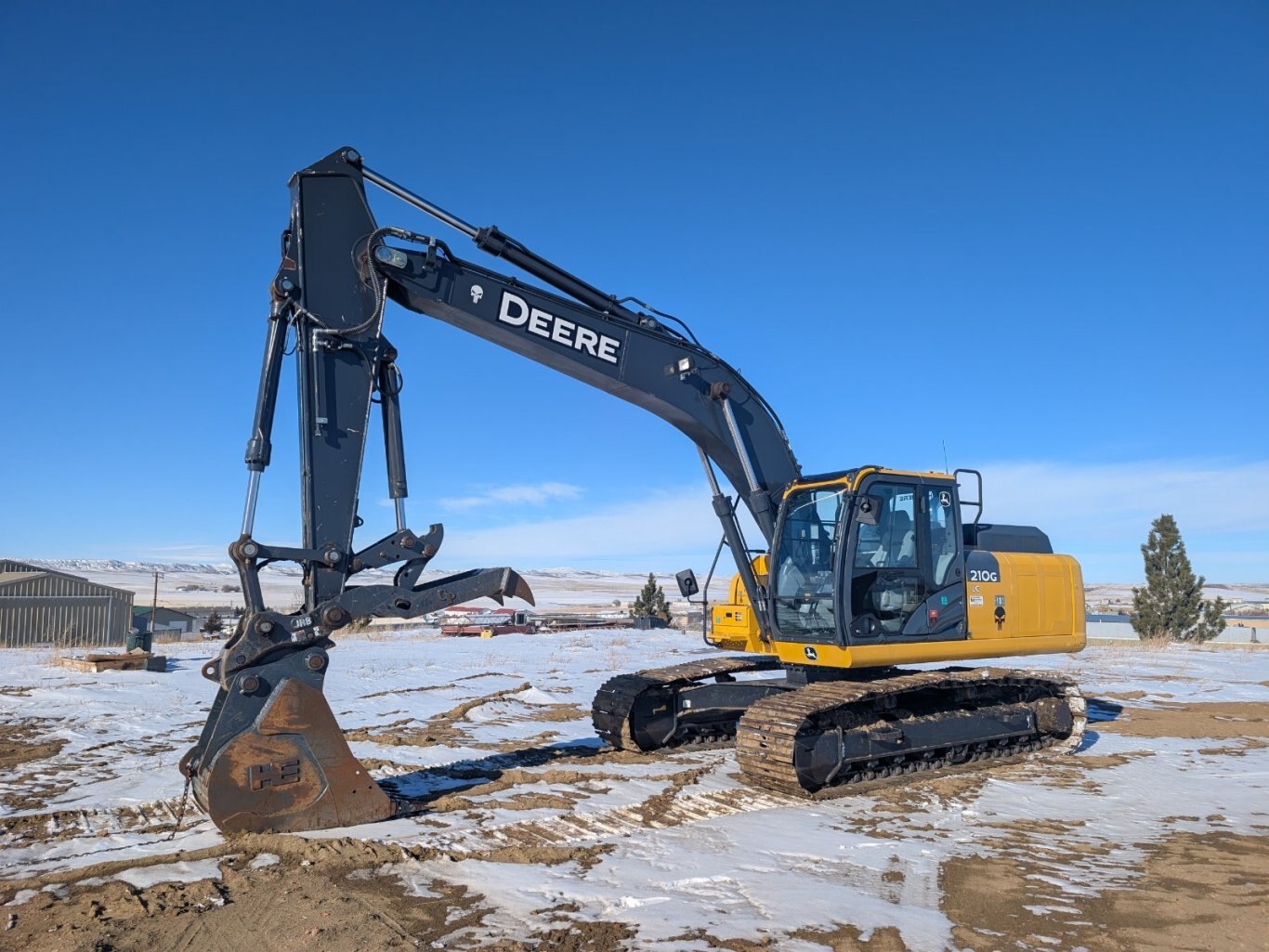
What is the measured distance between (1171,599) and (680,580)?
28054mm

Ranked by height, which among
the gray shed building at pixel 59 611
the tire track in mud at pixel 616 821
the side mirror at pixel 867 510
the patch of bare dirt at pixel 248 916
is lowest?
the patch of bare dirt at pixel 248 916

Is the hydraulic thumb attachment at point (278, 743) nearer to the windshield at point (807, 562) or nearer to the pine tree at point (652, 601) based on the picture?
the windshield at point (807, 562)

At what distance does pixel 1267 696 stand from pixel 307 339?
1589cm

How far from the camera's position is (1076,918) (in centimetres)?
514

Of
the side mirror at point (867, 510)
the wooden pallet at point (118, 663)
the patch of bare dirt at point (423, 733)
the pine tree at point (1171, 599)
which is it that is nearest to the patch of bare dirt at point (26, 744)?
the patch of bare dirt at point (423, 733)

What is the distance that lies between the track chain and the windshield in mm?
1459

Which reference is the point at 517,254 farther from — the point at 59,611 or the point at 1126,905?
the point at 59,611

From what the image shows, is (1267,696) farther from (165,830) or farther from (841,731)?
(165,830)

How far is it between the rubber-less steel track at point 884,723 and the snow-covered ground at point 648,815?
0.91 feet

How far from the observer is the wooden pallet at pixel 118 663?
1553 cm

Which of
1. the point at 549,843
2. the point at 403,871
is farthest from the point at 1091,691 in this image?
the point at 403,871

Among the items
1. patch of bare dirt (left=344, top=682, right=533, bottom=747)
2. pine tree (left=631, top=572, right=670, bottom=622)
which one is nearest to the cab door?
patch of bare dirt (left=344, top=682, right=533, bottom=747)

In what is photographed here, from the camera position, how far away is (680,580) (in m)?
9.79

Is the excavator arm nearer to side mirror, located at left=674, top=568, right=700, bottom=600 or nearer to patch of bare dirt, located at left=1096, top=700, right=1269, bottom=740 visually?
side mirror, located at left=674, top=568, right=700, bottom=600
